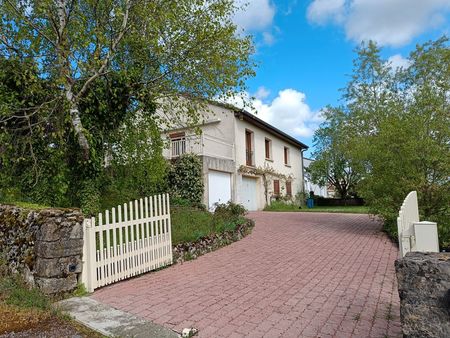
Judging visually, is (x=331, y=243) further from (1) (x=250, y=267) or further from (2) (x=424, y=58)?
(2) (x=424, y=58)

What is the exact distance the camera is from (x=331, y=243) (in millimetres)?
9375

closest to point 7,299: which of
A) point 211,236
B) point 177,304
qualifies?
point 177,304

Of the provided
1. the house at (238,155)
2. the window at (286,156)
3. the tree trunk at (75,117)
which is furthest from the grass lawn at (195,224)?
the window at (286,156)

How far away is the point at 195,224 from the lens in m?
9.62

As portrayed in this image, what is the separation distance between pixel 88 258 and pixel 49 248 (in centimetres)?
62

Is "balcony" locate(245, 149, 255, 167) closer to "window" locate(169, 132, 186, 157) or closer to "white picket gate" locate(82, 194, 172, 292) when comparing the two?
"window" locate(169, 132, 186, 157)

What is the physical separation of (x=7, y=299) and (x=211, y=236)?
15.7 feet

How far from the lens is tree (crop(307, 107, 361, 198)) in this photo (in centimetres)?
3022

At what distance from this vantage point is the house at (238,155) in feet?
54.9

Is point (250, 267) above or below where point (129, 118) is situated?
below

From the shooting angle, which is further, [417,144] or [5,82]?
[417,144]

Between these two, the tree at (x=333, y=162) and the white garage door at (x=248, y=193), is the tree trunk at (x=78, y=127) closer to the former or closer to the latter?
the white garage door at (x=248, y=193)

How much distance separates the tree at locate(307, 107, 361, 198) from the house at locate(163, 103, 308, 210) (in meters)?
7.05

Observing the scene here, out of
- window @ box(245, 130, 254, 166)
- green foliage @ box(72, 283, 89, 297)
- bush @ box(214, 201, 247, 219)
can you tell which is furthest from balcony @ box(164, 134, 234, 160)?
green foliage @ box(72, 283, 89, 297)
